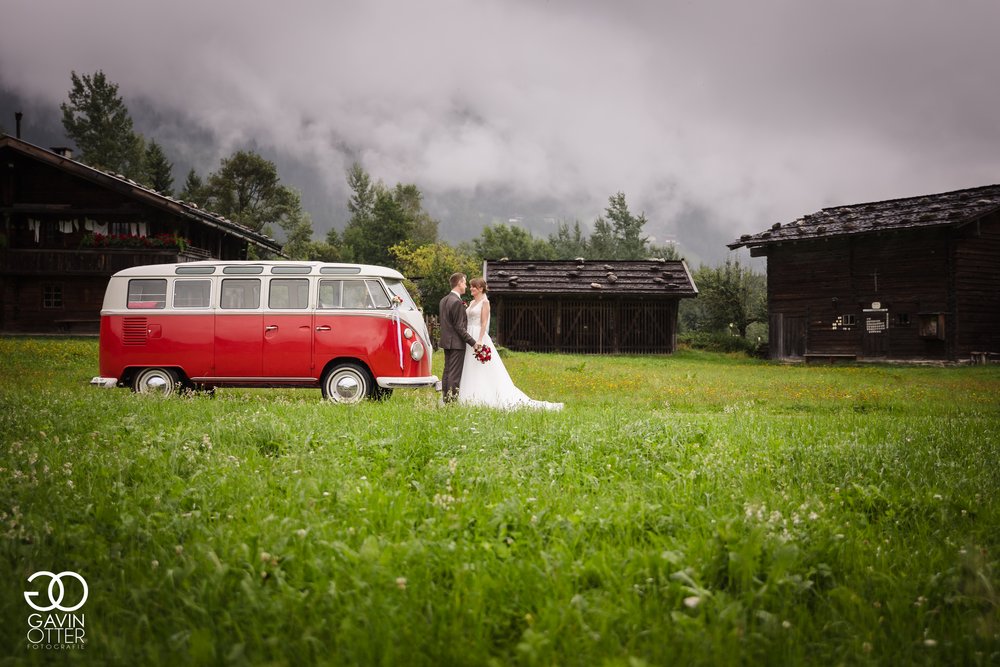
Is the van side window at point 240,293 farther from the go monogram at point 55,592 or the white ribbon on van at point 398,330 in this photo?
the go monogram at point 55,592

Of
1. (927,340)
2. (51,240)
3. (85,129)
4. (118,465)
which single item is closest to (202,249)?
(51,240)

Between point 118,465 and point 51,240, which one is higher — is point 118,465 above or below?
below

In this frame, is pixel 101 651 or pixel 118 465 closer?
pixel 101 651

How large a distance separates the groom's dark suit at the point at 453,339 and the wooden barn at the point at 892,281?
950 inches

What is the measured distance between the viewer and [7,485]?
15.0 ft

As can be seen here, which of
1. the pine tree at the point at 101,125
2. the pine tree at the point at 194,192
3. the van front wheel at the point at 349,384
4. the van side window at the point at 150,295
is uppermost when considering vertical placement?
the pine tree at the point at 101,125

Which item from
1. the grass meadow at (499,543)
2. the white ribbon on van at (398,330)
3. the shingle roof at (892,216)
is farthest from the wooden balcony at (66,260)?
the shingle roof at (892,216)

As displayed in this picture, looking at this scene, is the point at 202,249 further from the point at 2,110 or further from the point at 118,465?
the point at 2,110

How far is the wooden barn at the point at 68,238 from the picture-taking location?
30656mm

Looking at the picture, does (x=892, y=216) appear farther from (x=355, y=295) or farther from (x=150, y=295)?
(x=150, y=295)

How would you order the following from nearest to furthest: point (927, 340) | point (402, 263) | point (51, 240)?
1. point (927, 340)
2. point (51, 240)
3. point (402, 263)

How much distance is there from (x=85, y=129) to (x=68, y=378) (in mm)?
70523

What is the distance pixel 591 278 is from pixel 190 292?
90.1 ft

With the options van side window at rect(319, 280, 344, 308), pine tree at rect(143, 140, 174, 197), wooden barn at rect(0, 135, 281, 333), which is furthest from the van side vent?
pine tree at rect(143, 140, 174, 197)
